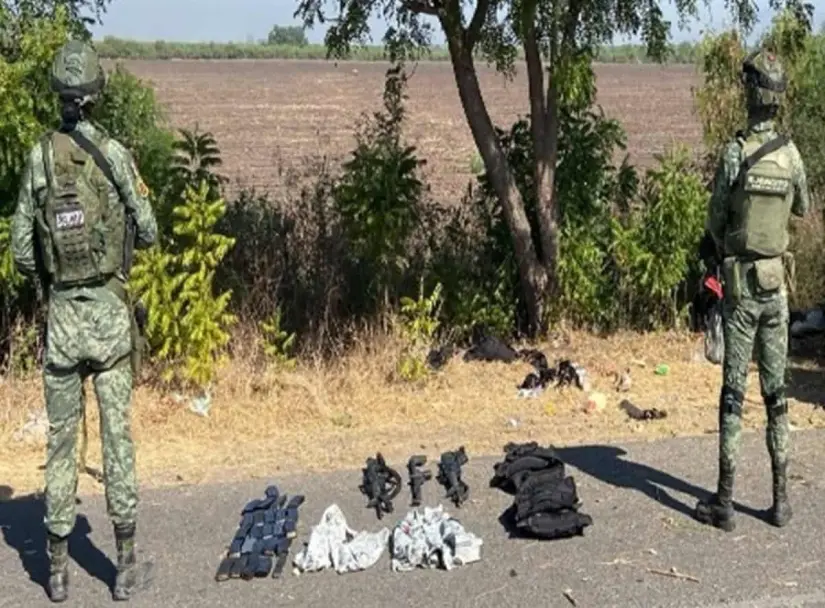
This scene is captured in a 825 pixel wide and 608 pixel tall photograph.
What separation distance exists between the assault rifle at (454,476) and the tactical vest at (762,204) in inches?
79.3

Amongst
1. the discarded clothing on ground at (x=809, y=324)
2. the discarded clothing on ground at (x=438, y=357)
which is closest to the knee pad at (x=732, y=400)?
the discarded clothing on ground at (x=438, y=357)

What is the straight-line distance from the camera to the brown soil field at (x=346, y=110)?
24.3 meters

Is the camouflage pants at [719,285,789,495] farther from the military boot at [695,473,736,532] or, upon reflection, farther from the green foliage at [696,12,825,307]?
the green foliage at [696,12,825,307]

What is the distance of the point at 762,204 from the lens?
6258mm

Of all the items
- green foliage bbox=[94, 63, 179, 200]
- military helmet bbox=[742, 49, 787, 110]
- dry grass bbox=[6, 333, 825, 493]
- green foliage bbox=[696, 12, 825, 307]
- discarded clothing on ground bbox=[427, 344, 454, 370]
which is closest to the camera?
military helmet bbox=[742, 49, 787, 110]

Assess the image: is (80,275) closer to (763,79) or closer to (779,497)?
(763,79)

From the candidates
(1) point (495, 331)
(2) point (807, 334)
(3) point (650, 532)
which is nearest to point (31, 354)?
(1) point (495, 331)

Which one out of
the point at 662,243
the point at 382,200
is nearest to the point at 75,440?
the point at 382,200

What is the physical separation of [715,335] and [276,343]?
13.9 feet

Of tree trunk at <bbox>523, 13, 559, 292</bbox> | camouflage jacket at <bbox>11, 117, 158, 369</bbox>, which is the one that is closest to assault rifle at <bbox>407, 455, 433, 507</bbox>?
camouflage jacket at <bbox>11, 117, 158, 369</bbox>

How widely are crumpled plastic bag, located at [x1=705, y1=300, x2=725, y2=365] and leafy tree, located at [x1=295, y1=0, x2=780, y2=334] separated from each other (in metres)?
3.69

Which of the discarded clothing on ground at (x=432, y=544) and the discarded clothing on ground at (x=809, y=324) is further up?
the discarded clothing on ground at (x=432, y=544)

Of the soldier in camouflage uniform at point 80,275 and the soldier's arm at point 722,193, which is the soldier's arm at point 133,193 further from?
the soldier's arm at point 722,193

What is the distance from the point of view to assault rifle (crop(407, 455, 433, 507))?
277 inches
